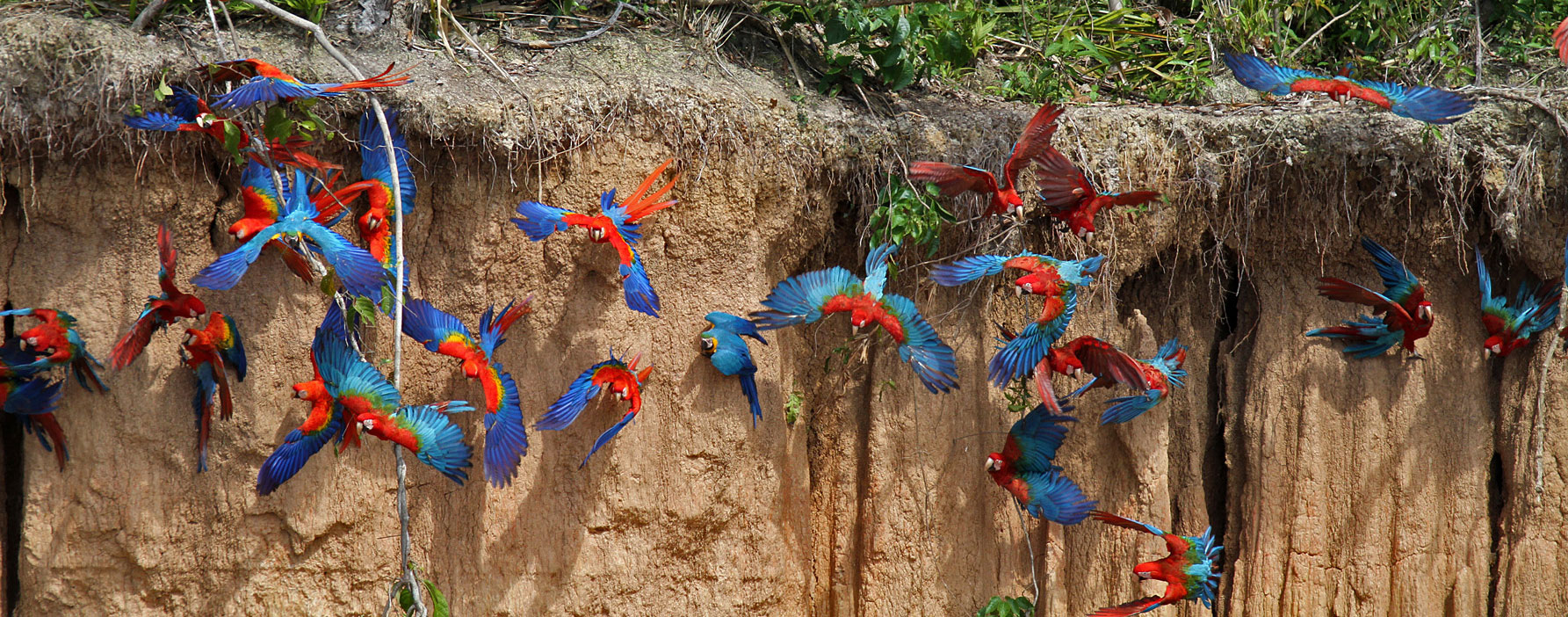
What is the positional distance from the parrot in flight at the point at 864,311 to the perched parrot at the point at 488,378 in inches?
29.9

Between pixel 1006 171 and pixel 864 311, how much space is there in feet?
2.08

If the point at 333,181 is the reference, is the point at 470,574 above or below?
below

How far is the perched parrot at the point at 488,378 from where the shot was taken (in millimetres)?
3205

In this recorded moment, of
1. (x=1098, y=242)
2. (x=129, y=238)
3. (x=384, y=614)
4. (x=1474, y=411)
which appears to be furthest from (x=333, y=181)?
(x=1474, y=411)

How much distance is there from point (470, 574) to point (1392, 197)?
11.0 ft

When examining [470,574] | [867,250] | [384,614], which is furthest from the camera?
[867,250]

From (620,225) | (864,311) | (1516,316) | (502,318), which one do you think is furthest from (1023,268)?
(1516,316)

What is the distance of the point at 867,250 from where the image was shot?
3.80 m

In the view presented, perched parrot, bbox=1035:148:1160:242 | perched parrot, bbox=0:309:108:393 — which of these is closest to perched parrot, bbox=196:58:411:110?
perched parrot, bbox=0:309:108:393

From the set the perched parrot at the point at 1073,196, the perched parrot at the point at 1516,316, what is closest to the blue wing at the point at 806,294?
the perched parrot at the point at 1073,196

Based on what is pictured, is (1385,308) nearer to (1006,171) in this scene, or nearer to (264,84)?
(1006,171)

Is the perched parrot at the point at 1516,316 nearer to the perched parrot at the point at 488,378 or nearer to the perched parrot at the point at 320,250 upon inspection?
the perched parrot at the point at 488,378

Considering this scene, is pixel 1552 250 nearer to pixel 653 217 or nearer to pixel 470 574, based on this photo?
pixel 653 217

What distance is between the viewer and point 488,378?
10.6 feet
